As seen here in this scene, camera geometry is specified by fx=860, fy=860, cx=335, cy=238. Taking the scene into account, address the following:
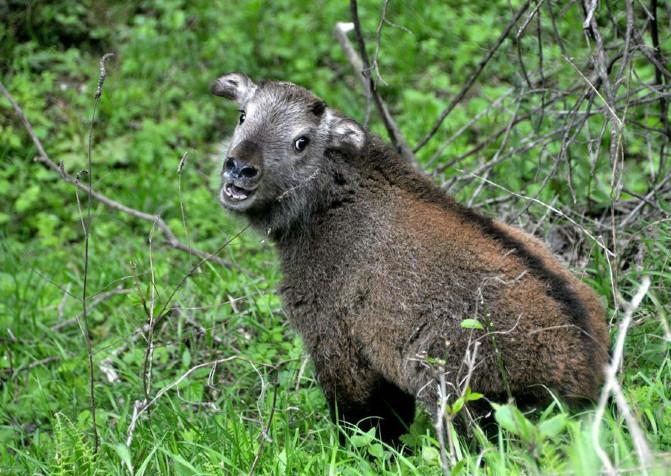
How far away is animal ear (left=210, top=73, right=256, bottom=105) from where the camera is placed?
542 cm

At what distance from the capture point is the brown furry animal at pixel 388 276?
4.16 metres

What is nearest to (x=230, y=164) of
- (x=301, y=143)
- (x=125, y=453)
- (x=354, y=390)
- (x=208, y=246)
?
(x=301, y=143)

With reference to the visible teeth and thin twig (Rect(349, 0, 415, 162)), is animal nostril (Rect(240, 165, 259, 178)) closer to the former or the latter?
the visible teeth

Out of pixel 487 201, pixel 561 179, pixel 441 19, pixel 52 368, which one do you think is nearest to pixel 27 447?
pixel 52 368

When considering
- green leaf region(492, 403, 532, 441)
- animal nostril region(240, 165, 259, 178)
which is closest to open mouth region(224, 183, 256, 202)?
animal nostril region(240, 165, 259, 178)

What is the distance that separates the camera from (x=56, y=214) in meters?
8.84

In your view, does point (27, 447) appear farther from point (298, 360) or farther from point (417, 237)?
point (417, 237)

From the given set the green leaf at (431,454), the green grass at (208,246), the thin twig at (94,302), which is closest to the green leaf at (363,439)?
the green grass at (208,246)

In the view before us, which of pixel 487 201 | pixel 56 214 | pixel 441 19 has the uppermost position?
pixel 441 19

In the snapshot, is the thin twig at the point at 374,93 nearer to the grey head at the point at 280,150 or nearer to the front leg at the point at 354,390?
the grey head at the point at 280,150

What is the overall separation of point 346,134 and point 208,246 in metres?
3.32

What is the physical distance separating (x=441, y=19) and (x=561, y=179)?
4.32 meters

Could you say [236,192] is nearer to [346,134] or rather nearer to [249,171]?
[249,171]

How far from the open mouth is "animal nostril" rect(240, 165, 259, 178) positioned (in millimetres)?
102
